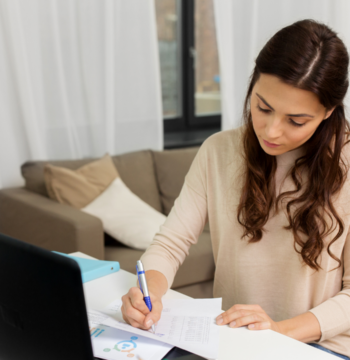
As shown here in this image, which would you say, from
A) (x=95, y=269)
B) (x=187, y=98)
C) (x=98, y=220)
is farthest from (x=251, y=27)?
(x=95, y=269)

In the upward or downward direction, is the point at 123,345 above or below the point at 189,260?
above

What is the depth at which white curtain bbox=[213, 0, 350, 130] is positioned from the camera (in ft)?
11.3

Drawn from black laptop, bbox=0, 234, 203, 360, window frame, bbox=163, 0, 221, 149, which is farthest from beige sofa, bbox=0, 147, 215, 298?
black laptop, bbox=0, 234, 203, 360

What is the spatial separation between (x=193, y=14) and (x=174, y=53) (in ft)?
1.15

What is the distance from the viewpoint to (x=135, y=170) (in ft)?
8.91

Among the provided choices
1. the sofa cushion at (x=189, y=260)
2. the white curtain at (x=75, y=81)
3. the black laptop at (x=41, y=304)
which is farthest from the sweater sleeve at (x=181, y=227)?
the white curtain at (x=75, y=81)

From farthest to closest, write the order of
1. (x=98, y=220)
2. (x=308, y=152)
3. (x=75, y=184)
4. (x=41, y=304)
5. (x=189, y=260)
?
(x=75, y=184), (x=189, y=260), (x=98, y=220), (x=308, y=152), (x=41, y=304)

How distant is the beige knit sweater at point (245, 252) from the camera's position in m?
1.13

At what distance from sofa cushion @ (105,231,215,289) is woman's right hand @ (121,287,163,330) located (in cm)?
113

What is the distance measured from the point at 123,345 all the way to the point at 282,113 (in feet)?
1.96

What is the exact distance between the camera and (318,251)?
1132mm

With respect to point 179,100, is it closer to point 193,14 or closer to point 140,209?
point 193,14

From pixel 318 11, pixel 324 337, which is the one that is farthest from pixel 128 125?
pixel 324 337

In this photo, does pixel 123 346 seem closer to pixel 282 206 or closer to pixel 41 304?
pixel 41 304
